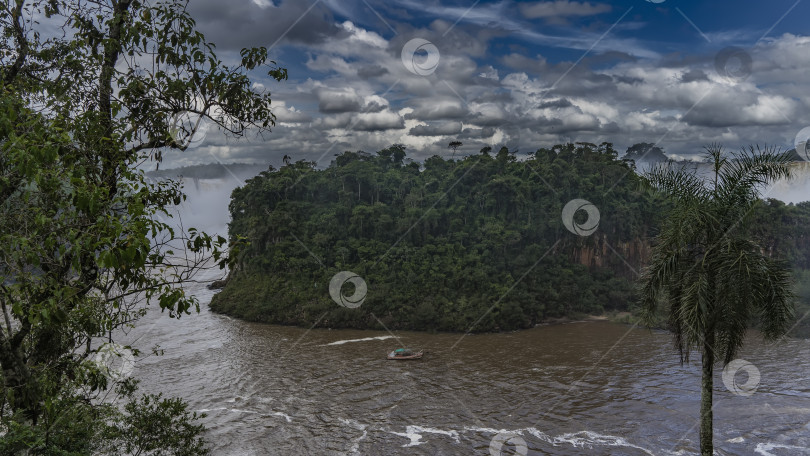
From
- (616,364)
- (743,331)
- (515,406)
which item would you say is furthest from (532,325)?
(743,331)

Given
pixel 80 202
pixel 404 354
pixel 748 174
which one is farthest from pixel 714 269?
pixel 404 354

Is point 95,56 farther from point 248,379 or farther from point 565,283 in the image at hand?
point 565,283

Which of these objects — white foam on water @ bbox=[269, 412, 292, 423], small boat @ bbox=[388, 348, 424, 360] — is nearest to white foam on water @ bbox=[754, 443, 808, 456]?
small boat @ bbox=[388, 348, 424, 360]

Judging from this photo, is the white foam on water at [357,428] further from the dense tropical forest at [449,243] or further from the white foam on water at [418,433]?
the dense tropical forest at [449,243]

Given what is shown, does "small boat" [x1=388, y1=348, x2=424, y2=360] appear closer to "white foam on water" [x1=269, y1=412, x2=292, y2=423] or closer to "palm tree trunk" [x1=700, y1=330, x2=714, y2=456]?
"white foam on water" [x1=269, y1=412, x2=292, y2=423]

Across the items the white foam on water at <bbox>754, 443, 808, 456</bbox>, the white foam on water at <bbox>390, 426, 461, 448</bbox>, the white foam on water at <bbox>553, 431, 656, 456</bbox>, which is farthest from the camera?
the white foam on water at <bbox>390, 426, 461, 448</bbox>

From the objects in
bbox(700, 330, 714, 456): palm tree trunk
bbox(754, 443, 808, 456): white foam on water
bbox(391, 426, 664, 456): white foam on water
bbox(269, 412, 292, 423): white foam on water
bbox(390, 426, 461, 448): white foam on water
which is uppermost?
bbox(700, 330, 714, 456): palm tree trunk

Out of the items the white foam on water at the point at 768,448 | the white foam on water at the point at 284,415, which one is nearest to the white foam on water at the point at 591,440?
the white foam on water at the point at 768,448
